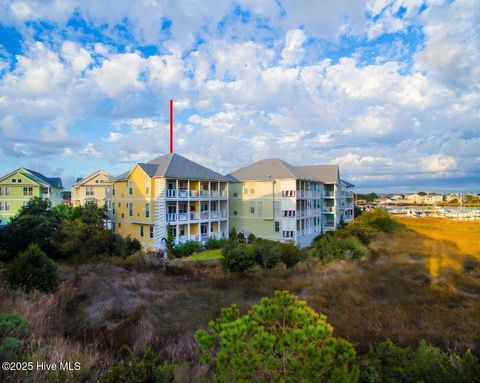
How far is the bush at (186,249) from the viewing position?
76.2 feet

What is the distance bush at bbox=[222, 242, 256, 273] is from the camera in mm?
18359

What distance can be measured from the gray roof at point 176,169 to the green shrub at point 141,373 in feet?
69.3

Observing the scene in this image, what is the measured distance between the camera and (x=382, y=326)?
6.90 m

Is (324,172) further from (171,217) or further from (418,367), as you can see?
(418,367)

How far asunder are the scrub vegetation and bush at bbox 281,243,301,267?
0.32ft

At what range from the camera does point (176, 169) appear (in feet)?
85.0

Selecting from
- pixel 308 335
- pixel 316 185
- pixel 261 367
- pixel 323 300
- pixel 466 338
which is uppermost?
pixel 316 185

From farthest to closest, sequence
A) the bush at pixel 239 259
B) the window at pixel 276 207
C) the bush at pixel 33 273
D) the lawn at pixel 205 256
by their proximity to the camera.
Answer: the window at pixel 276 207
the lawn at pixel 205 256
the bush at pixel 239 259
the bush at pixel 33 273

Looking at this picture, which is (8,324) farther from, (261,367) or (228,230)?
(228,230)

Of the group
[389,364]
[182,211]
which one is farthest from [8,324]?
[182,211]

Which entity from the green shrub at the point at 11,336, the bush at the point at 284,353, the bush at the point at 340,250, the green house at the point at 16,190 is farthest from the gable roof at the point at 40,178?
the bush at the point at 284,353

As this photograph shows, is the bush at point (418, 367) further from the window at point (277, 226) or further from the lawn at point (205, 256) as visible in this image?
the window at point (277, 226)

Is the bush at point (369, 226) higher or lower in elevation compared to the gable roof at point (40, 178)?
lower

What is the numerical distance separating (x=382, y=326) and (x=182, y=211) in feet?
74.3
